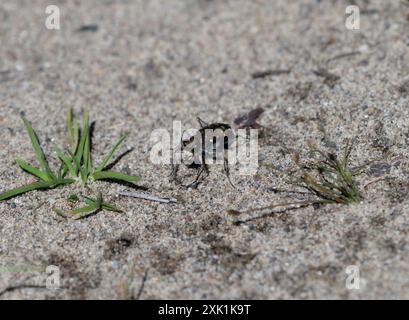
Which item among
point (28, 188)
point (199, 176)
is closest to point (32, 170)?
point (28, 188)

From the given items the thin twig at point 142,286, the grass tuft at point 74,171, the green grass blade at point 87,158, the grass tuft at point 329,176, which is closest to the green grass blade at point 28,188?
the grass tuft at point 74,171

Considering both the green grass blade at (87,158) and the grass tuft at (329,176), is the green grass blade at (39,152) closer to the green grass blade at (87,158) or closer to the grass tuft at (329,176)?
the green grass blade at (87,158)

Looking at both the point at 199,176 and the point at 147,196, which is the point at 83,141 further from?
the point at 199,176

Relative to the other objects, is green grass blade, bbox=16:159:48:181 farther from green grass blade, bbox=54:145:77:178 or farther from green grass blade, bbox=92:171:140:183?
green grass blade, bbox=92:171:140:183

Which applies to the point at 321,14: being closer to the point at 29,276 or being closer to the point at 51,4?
the point at 51,4
